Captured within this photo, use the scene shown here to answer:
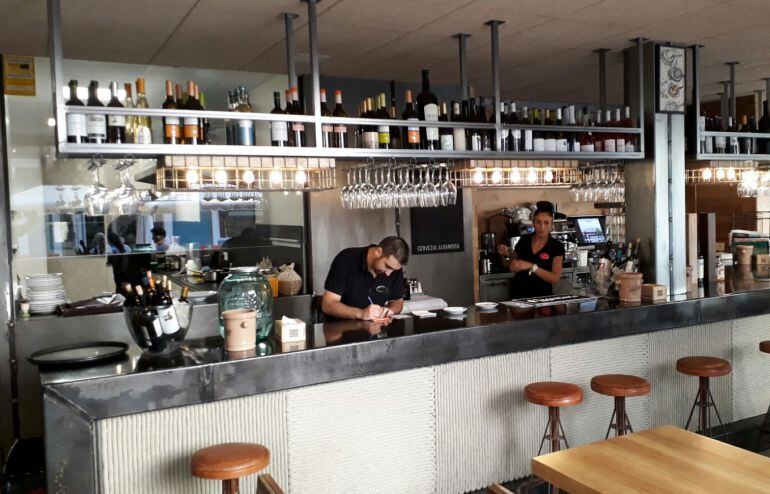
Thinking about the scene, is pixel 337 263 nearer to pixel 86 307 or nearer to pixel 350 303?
pixel 350 303

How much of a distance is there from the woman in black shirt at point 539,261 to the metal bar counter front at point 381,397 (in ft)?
3.74

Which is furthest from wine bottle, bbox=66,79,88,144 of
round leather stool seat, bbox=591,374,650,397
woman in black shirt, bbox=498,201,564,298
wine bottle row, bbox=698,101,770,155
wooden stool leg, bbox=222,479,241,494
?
wine bottle row, bbox=698,101,770,155

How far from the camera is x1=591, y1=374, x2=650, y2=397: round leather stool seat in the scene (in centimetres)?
386

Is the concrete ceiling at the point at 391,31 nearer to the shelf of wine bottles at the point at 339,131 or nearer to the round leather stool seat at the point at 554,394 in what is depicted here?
the shelf of wine bottles at the point at 339,131

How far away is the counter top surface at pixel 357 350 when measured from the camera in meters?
3.00

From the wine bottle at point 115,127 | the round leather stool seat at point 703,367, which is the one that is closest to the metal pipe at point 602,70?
the round leather stool seat at point 703,367

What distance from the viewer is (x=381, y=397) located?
370 centimetres

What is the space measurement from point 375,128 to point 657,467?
2.84 meters

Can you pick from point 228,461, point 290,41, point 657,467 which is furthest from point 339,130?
point 657,467

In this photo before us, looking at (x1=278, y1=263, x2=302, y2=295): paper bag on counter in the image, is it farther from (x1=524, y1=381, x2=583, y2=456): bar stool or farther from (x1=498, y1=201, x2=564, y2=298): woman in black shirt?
(x1=524, y1=381, x2=583, y2=456): bar stool

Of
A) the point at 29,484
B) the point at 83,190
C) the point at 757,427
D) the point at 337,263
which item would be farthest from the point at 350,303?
the point at 757,427

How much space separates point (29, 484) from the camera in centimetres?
455

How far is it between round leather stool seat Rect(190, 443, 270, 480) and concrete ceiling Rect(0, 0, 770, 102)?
2.49 meters

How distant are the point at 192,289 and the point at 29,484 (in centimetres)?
207
